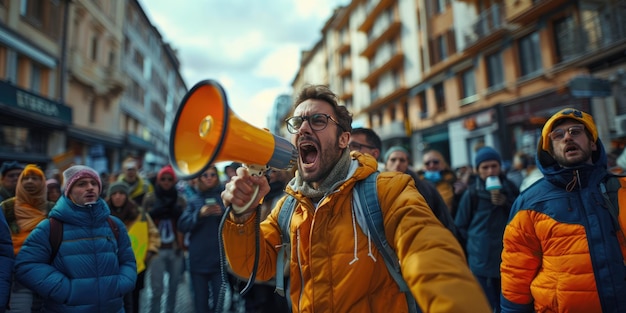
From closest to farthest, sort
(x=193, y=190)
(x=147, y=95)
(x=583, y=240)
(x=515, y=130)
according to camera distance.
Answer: (x=583, y=240) → (x=193, y=190) → (x=515, y=130) → (x=147, y=95)

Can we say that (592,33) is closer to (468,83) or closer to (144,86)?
(468,83)

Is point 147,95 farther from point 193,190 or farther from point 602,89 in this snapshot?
point 602,89

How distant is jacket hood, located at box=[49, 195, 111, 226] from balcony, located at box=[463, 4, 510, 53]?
53.0 ft

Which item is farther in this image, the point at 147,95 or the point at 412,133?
the point at 147,95

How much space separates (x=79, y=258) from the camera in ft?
8.55

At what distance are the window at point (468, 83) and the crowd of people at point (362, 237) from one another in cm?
1522

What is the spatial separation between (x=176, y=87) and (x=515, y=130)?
1851 inches

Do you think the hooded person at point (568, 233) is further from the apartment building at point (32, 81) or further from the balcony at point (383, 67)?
the balcony at point (383, 67)

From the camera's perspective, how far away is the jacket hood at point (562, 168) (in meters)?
2.06

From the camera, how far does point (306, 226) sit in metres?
1.61

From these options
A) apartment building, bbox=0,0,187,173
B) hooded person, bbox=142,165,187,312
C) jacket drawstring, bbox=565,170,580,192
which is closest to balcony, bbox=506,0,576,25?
jacket drawstring, bbox=565,170,580,192

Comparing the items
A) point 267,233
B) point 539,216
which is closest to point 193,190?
point 267,233

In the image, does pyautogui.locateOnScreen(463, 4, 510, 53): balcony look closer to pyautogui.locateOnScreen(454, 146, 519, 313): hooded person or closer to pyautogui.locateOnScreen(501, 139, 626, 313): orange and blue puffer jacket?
pyautogui.locateOnScreen(454, 146, 519, 313): hooded person

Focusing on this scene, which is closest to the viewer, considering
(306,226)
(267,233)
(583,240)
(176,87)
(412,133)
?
(306,226)
